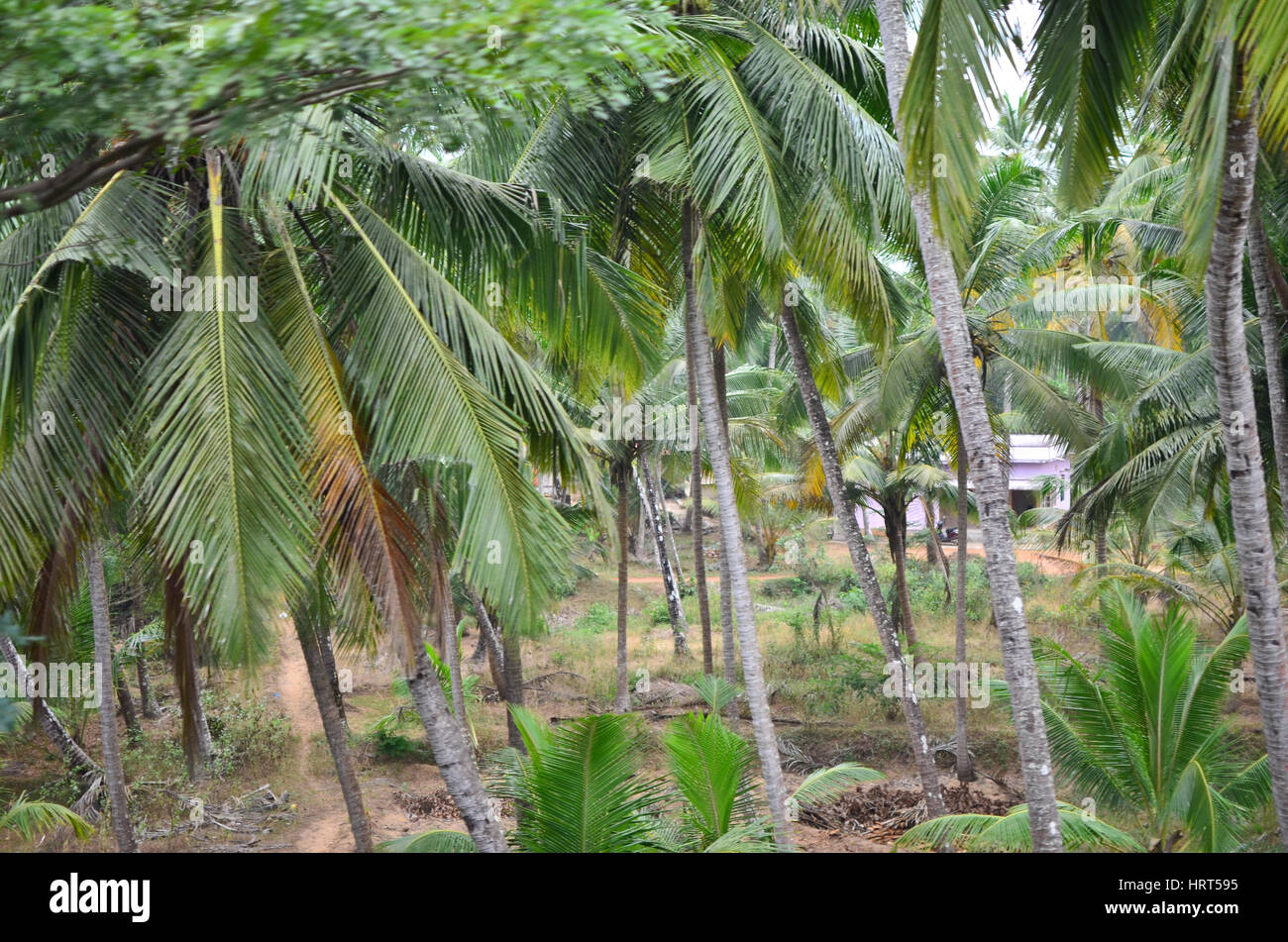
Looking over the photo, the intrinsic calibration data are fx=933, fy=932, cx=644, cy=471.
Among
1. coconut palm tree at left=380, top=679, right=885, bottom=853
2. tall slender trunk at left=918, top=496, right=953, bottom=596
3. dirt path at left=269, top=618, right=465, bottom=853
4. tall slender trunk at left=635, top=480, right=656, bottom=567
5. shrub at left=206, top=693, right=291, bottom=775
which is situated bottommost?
dirt path at left=269, top=618, right=465, bottom=853

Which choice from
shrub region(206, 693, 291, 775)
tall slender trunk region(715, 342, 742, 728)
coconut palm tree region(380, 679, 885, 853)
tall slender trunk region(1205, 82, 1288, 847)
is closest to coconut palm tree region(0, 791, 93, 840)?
coconut palm tree region(380, 679, 885, 853)

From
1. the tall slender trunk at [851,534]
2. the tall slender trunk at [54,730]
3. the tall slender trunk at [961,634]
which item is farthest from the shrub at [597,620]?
the tall slender trunk at [851,534]

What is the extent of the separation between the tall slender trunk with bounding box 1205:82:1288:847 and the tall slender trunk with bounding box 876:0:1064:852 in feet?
4.56

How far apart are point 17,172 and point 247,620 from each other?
366cm

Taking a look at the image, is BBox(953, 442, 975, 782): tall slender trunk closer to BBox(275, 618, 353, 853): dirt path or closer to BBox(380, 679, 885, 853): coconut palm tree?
BBox(380, 679, 885, 853): coconut palm tree

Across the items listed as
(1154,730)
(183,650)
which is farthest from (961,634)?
(183,650)

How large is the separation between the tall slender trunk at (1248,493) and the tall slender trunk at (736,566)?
4291mm

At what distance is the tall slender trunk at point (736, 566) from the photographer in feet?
30.7

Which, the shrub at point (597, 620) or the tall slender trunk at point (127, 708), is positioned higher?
the shrub at point (597, 620)

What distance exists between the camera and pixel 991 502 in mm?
6684

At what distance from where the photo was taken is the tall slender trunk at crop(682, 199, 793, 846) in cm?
937

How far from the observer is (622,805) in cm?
669

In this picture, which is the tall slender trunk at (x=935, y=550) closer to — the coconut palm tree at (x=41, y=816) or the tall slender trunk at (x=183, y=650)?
the tall slender trunk at (x=183, y=650)

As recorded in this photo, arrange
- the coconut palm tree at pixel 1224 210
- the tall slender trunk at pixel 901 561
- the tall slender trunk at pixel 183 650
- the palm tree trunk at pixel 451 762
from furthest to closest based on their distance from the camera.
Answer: the tall slender trunk at pixel 901 561, the tall slender trunk at pixel 183 650, the palm tree trunk at pixel 451 762, the coconut palm tree at pixel 1224 210
